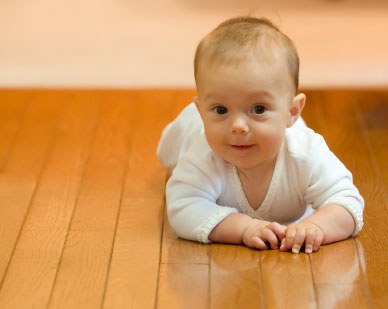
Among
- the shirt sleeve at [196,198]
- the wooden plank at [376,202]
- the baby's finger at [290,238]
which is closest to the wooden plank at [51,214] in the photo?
the shirt sleeve at [196,198]

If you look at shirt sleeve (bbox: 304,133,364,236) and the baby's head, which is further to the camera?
shirt sleeve (bbox: 304,133,364,236)

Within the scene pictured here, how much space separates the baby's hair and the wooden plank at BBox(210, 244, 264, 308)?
355 mm

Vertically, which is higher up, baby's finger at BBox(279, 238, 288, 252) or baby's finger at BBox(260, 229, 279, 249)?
baby's finger at BBox(260, 229, 279, 249)

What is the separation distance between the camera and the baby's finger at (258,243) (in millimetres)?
1585

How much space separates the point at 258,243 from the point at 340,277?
172 millimetres

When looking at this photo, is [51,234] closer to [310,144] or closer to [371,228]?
[310,144]

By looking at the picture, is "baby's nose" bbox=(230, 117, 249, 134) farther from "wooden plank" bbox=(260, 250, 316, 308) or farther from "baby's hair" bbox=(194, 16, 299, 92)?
"wooden plank" bbox=(260, 250, 316, 308)

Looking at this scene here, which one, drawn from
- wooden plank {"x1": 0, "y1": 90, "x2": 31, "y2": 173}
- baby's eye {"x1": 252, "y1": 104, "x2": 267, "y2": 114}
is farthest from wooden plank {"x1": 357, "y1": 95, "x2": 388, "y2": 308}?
wooden plank {"x1": 0, "y1": 90, "x2": 31, "y2": 173}

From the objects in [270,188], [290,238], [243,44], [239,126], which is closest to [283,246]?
[290,238]

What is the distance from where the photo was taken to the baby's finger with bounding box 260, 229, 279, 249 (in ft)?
5.21

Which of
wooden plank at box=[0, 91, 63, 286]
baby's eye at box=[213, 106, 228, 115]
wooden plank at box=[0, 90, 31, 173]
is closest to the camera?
baby's eye at box=[213, 106, 228, 115]

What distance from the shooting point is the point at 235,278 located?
152 centimetres

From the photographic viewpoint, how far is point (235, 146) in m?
1.58

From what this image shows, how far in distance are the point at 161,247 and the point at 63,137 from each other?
63cm
